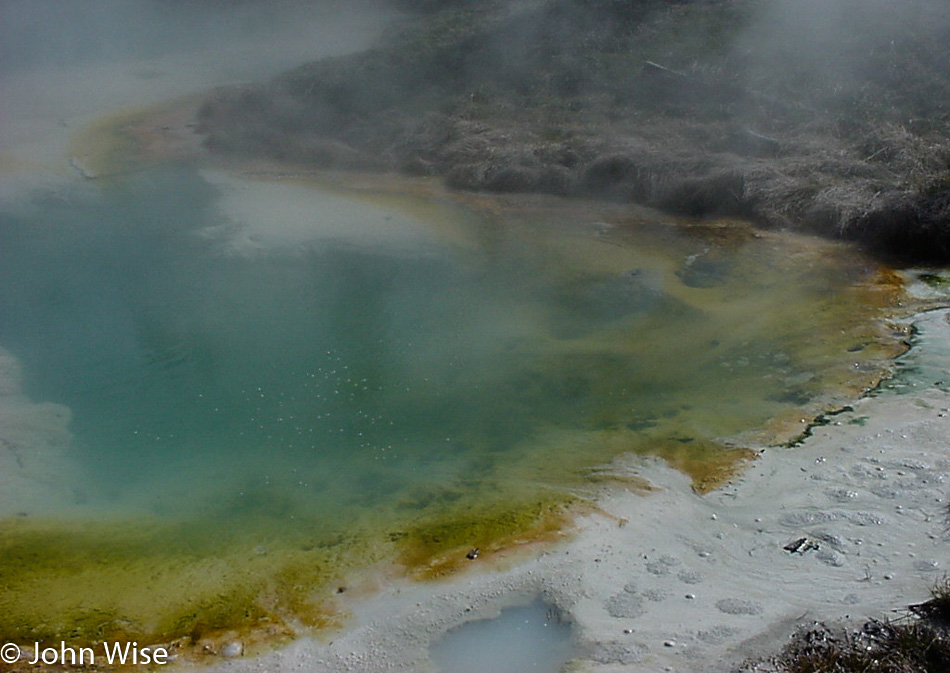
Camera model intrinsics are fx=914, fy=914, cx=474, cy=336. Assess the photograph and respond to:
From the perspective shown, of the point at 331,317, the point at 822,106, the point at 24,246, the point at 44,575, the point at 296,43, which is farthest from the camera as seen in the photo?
the point at 296,43

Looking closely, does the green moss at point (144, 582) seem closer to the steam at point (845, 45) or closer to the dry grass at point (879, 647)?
the dry grass at point (879, 647)

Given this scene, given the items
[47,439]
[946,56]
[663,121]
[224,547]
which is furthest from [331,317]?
[946,56]

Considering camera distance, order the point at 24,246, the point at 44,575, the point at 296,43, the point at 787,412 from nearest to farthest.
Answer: the point at 44,575 < the point at 787,412 < the point at 24,246 < the point at 296,43

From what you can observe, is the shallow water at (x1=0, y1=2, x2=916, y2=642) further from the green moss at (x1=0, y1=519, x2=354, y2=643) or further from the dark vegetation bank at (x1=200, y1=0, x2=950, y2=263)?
the dark vegetation bank at (x1=200, y1=0, x2=950, y2=263)

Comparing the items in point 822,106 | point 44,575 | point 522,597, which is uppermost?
point 822,106

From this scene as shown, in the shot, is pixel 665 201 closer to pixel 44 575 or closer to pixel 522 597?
pixel 522 597

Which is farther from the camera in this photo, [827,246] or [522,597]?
[827,246]
